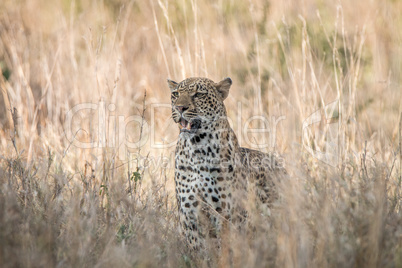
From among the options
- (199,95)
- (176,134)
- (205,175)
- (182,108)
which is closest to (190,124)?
(182,108)

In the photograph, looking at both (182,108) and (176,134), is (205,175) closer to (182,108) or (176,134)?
(182,108)

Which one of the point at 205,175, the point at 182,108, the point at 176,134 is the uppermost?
the point at 182,108

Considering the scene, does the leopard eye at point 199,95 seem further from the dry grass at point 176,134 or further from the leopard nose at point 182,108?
the dry grass at point 176,134

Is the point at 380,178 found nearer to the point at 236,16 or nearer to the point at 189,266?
the point at 189,266

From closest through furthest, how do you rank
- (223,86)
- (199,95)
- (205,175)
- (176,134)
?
(205,175) < (199,95) < (223,86) < (176,134)

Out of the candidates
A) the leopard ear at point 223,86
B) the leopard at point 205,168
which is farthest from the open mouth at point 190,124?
the leopard ear at point 223,86

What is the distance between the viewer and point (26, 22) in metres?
9.99

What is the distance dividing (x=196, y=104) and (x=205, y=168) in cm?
53

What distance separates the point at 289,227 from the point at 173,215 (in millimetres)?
1782

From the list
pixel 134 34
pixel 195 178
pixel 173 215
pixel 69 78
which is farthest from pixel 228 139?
pixel 134 34

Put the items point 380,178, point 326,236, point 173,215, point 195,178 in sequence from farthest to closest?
point 173,215 < point 195,178 < point 380,178 < point 326,236

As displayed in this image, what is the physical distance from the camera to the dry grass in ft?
10.7

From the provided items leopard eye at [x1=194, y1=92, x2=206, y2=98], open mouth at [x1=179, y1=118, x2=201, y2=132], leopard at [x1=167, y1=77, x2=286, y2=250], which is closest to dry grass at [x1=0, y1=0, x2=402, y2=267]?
leopard at [x1=167, y1=77, x2=286, y2=250]

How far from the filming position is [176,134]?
7383mm
